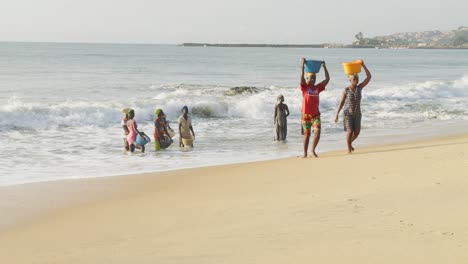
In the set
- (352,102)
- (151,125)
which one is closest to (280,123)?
(352,102)

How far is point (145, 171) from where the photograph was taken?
984 cm

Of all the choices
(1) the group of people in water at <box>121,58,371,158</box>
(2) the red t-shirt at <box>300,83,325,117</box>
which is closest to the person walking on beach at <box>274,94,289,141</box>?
(1) the group of people in water at <box>121,58,371,158</box>

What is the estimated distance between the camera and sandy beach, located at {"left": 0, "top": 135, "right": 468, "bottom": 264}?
15.1 feet

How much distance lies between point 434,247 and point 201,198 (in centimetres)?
332

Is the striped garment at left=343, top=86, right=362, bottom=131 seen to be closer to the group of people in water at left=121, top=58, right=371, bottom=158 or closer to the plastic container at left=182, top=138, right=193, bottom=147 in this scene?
the group of people in water at left=121, top=58, right=371, bottom=158

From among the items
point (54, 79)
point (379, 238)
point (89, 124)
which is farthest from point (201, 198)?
point (54, 79)

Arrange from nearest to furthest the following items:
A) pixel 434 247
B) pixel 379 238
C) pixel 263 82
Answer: pixel 434 247 < pixel 379 238 < pixel 263 82

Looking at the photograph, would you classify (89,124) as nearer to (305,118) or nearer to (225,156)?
(225,156)

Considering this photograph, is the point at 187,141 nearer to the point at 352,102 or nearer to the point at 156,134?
the point at 156,134

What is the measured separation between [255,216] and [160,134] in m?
7.04

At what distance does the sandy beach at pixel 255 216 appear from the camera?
4.59m

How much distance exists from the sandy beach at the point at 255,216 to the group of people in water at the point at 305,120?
53.9 inches

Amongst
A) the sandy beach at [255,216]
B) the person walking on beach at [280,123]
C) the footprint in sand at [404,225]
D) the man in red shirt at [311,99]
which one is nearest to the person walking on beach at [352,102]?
the man in red shirt at [311,99]

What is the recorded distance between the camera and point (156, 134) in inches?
492
